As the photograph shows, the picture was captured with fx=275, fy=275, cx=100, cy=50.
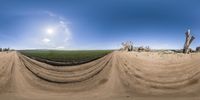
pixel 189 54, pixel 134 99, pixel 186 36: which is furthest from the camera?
pixel 186 36

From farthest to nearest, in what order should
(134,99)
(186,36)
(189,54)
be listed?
(186,36), (189,54), (134,99)

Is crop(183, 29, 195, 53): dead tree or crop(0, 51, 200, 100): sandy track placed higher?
crop(183, 29, 195, 53): dead tree

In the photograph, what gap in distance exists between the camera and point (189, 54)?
28.6 feet

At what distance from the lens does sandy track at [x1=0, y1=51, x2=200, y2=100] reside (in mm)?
7879

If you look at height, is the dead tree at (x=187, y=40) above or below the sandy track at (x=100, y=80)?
above

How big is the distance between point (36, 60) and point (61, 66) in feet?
2.51

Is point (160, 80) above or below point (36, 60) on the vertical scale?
below

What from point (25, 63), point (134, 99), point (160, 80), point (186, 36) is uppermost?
point (186, 36)

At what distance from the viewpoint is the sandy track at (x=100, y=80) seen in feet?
25.8

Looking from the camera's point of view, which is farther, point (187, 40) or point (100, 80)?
point (187, 40)

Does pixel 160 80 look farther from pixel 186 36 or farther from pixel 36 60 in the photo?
pixel 36 60

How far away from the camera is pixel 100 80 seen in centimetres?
799

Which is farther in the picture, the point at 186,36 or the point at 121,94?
the point at 186,36

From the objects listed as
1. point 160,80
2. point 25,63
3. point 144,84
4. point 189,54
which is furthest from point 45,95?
point 189,54
